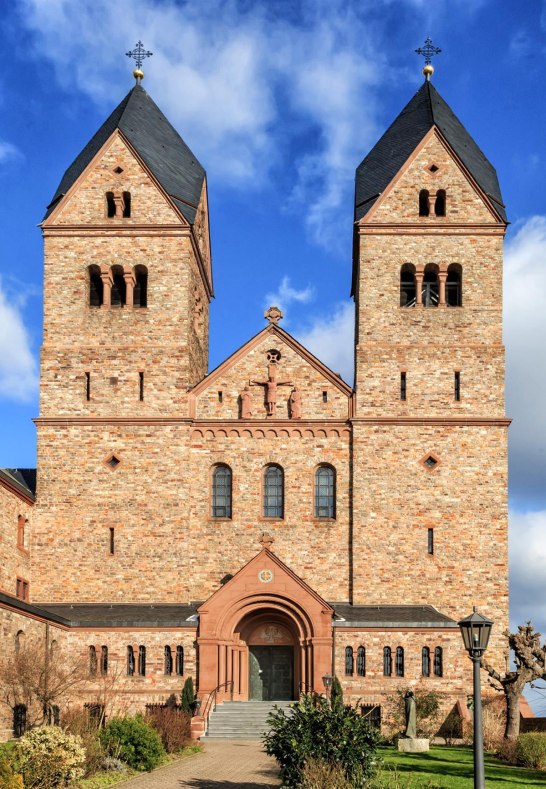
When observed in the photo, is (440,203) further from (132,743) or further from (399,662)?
(132,743)

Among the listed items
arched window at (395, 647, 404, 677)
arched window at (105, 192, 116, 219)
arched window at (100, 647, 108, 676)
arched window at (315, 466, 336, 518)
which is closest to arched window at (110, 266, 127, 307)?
arched window at (105, 192, 116, 219)

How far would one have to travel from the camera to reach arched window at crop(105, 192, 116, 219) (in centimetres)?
4467

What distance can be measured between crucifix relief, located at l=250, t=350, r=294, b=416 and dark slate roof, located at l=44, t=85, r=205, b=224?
635 centimetres

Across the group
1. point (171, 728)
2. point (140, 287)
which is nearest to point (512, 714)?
point (171, 728)

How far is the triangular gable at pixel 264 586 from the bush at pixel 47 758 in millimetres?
15874

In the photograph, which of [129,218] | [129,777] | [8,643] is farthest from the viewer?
[129,218]

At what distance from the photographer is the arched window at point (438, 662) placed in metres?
38.5

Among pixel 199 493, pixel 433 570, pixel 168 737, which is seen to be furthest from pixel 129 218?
pixel 168 737

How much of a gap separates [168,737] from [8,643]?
20.3ft

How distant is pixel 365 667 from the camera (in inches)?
1516

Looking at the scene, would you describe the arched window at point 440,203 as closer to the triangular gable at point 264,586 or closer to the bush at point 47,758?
the triangular gable at point 264,586

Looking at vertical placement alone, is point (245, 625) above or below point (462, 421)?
below

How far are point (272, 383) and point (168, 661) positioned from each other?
10.8m

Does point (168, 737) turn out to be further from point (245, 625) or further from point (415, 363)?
point (415, 363)
